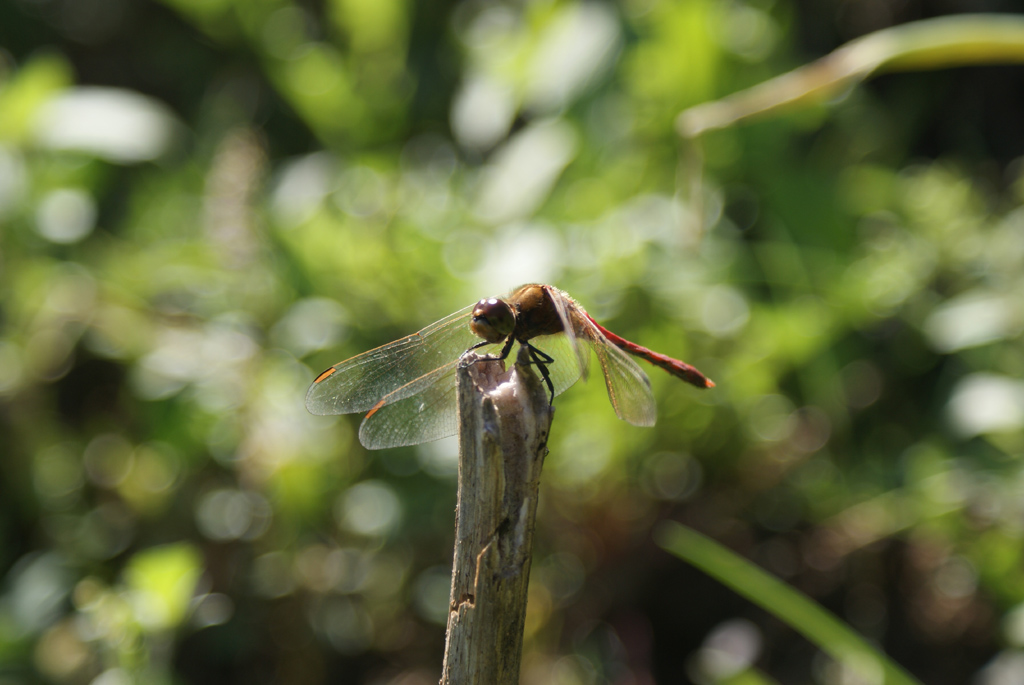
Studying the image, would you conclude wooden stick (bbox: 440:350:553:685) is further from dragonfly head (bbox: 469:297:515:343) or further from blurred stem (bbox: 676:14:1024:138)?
blurred stem (bbox: 676:14:1024:138)

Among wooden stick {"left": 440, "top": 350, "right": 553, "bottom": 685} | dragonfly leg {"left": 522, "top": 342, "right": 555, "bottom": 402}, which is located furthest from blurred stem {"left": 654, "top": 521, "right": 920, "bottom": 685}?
wooden stick {"left": 440, "top": 350, "right": 553, "bottom": 685}

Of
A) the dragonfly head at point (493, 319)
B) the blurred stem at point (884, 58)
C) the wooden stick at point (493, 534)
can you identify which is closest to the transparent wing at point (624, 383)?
the dragonfly head at point (493, 319)

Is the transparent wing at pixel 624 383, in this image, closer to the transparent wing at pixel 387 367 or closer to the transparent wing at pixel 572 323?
the transparent wing at pixel 572 323

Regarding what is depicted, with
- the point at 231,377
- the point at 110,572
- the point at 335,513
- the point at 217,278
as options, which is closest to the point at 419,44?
the point at 217,278

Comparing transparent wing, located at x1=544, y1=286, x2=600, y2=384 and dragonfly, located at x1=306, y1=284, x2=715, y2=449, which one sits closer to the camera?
transparent wing, located at x1=544, y1=286, x2=600, y2=384

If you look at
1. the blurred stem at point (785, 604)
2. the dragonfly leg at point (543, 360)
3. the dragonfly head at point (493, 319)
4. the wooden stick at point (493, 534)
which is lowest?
the blurred stem at point (785, 604)

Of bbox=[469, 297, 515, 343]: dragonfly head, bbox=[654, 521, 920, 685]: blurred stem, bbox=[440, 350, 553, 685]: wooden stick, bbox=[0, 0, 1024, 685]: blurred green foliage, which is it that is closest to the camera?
bbox=[440, 350, 553, 685]: wooden stick
